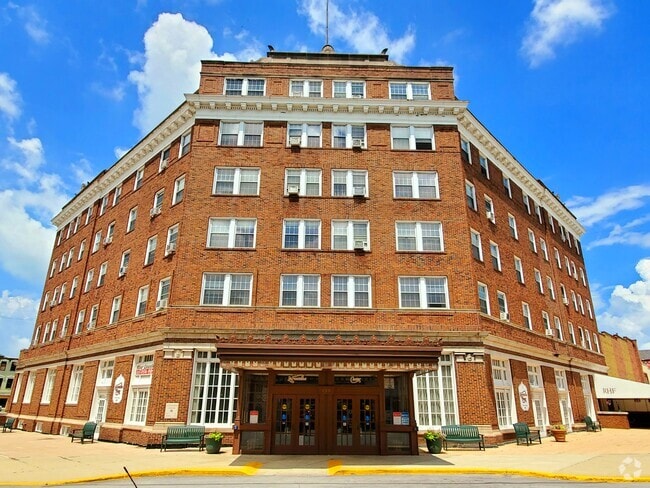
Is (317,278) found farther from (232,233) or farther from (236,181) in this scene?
(236,181)

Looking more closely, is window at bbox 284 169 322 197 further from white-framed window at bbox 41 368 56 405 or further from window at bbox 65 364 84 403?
white-framed window at bbox 41 368 56 405

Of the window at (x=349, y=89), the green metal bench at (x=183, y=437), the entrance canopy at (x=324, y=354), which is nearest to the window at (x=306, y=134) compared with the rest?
the window at (x=349, y=89)

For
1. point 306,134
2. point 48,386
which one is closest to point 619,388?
point 306,134

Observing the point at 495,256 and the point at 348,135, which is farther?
the point at 495,256

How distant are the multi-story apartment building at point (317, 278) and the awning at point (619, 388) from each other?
17.9ft

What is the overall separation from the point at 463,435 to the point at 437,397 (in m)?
2.09

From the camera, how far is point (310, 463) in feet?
47.8

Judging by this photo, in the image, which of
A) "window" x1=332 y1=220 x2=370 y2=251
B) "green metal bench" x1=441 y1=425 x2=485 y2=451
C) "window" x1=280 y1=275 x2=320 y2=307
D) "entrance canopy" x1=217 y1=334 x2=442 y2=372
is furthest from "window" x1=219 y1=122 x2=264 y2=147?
"green metal bench" x1=441 y1=425 x2=485 y2=451

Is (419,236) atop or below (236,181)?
below

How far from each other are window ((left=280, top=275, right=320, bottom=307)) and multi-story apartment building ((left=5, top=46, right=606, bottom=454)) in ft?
0.25

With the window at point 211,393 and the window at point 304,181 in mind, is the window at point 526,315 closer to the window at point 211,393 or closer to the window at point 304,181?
the window at point 304,181

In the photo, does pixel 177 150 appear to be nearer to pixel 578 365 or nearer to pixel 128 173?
pixel 128 173

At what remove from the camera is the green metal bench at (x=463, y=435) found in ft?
61.7

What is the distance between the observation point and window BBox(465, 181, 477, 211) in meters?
25.2
